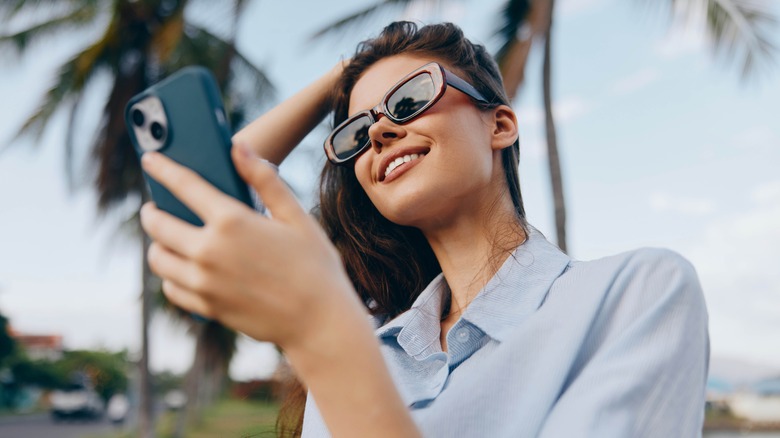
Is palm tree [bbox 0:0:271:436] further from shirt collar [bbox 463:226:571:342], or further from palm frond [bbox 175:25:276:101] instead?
shirt collar [bbox 463:226:571:342]

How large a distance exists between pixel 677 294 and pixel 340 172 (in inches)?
42.5

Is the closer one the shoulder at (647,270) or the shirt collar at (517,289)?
the shoulder at (647,270)

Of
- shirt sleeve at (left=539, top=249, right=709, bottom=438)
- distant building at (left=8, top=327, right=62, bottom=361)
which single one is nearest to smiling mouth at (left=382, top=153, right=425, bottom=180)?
shirt sleeve at (left=539, top=249, right=709, bottom=438)

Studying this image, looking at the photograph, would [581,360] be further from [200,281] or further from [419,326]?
[200,281]

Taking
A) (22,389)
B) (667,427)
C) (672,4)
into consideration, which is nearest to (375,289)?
(667,427)

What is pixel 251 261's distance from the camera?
2.19 feet

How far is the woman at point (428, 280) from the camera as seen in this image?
69 centimetres

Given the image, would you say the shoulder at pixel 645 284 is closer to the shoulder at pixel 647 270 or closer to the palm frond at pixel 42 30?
the shoulder at pixel 647 270

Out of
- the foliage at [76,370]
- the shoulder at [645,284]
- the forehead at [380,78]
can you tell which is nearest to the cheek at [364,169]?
the forehead at [380,78]

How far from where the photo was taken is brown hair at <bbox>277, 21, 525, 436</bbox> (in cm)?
162

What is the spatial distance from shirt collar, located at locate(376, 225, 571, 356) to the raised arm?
1.75 feet

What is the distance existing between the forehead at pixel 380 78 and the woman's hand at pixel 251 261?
0.86m

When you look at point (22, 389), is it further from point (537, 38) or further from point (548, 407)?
point (548, 407)

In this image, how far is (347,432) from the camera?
2.37 ft
